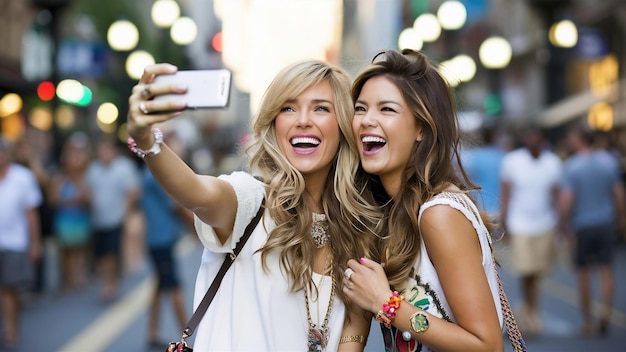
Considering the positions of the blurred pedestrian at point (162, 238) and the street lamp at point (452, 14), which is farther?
the street lamp at point (452, 14)

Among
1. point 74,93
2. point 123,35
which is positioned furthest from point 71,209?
point 74,93

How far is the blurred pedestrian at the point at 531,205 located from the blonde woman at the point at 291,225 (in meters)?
6.68

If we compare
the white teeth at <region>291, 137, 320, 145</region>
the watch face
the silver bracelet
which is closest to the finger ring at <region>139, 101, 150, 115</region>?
the silver bracelet

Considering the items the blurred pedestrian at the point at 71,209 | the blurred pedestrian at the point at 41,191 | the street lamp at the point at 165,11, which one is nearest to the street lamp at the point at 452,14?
the street lamp at the point at 165,11

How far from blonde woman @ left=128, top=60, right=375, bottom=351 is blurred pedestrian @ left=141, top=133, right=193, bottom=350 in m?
5.57

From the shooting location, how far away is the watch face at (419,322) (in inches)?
125

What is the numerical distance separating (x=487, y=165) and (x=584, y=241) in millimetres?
1550

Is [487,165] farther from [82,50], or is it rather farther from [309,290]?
[82,50]

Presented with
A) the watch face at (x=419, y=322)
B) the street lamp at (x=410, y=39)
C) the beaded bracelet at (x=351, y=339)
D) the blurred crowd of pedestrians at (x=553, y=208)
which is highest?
the street lamp at (x=410, y=39)

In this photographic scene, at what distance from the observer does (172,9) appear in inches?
723

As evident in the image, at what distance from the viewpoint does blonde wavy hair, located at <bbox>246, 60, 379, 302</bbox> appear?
3475 millimetres

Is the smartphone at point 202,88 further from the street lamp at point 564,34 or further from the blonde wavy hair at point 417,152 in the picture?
the street lamp at point 564,34

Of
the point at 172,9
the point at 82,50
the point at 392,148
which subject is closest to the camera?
the point at 392,148

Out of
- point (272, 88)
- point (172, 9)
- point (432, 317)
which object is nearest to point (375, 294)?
point (432, 317)
